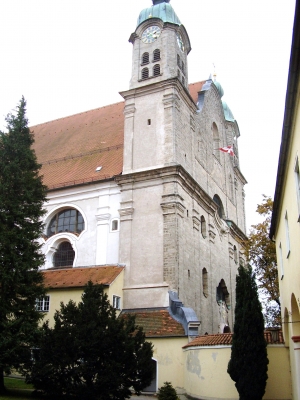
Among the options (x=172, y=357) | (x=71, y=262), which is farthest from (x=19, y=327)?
(x=71, y=262)

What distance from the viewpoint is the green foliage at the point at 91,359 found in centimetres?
1491

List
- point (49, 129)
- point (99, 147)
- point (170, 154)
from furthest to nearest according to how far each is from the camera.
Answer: point (49, 129) → point (99, 147) → point (170, 154)

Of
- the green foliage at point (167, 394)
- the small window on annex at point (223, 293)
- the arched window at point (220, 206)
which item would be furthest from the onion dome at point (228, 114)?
the green foliage at point (167, 394)

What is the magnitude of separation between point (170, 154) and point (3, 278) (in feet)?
42.7

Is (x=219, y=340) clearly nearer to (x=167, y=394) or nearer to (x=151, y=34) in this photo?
(x=167, y=394)

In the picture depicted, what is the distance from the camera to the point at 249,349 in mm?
16766

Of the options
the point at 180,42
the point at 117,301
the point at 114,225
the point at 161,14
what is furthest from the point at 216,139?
the point at 117,301

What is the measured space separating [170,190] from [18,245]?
10.1m

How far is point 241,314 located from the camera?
57.2ft

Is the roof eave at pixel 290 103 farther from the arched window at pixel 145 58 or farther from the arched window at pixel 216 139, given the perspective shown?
the arched window at pixel 216 139

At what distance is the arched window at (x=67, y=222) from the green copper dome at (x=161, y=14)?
13657mm

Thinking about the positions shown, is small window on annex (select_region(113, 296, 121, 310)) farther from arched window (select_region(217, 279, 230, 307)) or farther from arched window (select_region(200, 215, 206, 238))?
arched window (select_region(217, 279, 230, 307))

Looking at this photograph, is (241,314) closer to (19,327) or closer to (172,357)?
(172,357)

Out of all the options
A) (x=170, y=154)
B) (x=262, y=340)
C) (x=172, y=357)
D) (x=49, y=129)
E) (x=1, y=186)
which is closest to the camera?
(x=262, y=340)
